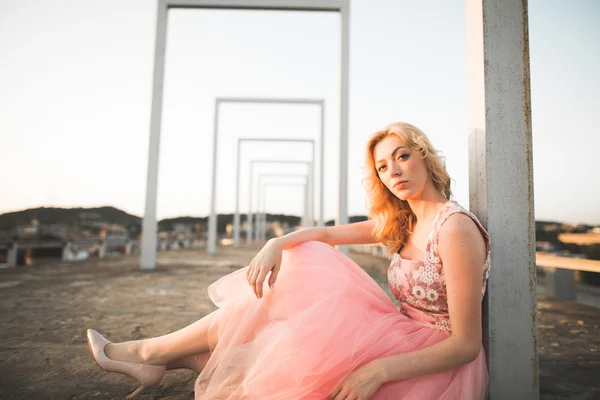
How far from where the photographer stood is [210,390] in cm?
99

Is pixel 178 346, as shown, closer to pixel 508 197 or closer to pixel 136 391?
pixel 136 391

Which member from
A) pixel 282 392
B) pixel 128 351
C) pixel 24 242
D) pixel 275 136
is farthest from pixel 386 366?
pixel 275 136

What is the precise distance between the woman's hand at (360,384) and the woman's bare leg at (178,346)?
1.66 feet

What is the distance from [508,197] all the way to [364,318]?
2.19 feet

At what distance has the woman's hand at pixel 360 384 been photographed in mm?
859

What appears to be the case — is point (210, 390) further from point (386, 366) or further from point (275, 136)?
point (275, 136)

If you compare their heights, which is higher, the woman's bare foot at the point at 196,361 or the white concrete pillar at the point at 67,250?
the woman's bare foot at the point at 196,361

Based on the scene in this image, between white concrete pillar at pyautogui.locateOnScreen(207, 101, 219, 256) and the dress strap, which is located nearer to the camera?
the dress strap

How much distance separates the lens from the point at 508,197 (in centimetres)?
112

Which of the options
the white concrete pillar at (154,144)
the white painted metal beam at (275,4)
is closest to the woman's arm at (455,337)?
the white concrete pillar at (154,144)

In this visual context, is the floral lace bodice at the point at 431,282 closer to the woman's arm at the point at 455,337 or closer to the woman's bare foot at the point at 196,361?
the woman's arm at the point at 455,337

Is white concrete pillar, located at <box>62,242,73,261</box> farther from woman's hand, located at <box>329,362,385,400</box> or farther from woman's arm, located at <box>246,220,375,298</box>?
woman's hand, located at <box>329,362,385,400</box>

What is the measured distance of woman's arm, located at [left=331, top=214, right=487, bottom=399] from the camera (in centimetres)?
90

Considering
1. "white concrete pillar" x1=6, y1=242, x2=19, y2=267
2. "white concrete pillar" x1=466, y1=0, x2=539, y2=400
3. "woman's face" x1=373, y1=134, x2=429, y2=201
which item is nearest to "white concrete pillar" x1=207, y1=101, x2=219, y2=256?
"white concrete pillar" x1=6, y1=242, x2=19, y2=267
